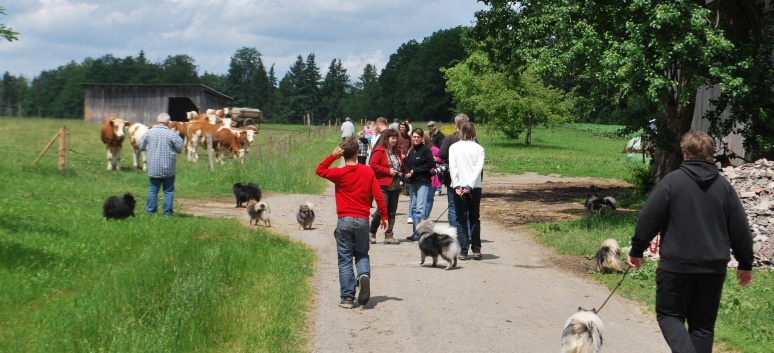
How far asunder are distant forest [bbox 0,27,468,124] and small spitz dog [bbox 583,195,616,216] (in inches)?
3711

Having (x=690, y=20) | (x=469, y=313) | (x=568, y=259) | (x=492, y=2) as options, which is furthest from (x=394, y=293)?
(x=492, y=2)

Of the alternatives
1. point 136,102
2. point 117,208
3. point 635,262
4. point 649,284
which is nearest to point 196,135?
point 117,208

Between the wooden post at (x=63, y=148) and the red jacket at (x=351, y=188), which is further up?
the red jacket at (x=351, y=188)

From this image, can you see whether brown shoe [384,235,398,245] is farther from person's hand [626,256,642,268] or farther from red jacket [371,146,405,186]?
person's hand [626,256,642,268]

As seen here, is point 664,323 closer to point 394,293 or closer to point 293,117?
point 394,293

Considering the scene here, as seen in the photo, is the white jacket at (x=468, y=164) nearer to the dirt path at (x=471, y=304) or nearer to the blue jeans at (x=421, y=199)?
the dirt path at (x=471, y=304)

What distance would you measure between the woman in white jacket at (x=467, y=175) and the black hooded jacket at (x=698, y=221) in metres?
5.83

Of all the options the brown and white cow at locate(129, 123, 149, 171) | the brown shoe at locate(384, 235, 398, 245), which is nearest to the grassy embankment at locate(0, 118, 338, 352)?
the brown shoe at locate(384, 235, 398, 245)

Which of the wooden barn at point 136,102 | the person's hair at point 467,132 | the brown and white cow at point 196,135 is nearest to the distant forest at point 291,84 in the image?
the wooden barn at point 136,102

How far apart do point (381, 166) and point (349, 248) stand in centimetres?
441

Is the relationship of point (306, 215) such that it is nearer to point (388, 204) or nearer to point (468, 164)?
point (388, 204)

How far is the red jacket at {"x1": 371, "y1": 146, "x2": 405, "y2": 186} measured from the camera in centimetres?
1340

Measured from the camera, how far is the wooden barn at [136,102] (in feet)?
200

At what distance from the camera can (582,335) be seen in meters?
6.23
